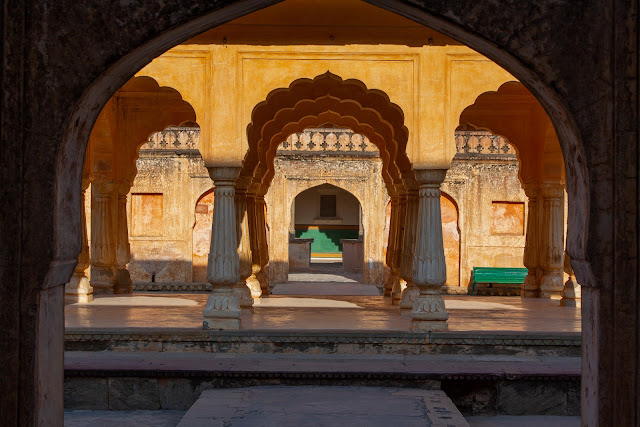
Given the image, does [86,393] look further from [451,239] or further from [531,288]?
[451,239]

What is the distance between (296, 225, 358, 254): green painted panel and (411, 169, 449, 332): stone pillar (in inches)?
864

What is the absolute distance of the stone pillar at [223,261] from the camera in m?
7.15

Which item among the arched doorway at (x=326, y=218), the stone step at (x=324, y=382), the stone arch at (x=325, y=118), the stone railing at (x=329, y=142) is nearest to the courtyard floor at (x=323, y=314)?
the stone step at (x=324, y=382)

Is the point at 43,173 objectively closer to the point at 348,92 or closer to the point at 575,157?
the point at 575,157

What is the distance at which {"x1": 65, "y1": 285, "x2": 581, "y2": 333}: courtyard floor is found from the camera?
7.46 m

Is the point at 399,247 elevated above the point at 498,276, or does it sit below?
above

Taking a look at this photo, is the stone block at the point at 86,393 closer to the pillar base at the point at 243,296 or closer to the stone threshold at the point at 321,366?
the stone threshold at the point at 321,366

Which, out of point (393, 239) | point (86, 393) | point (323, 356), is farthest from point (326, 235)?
point (86, 393)

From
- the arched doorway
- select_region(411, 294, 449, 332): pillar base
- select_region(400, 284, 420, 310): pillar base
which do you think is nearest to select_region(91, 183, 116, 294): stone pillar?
select_region(400, 284, 420, 310): pillar base

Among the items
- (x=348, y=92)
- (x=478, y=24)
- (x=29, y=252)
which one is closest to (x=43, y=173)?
(x=29, y=252)

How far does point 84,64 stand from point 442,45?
526 centimetres

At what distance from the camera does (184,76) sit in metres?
7.43

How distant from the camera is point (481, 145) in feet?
54.9

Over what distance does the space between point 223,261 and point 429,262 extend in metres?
2.01
